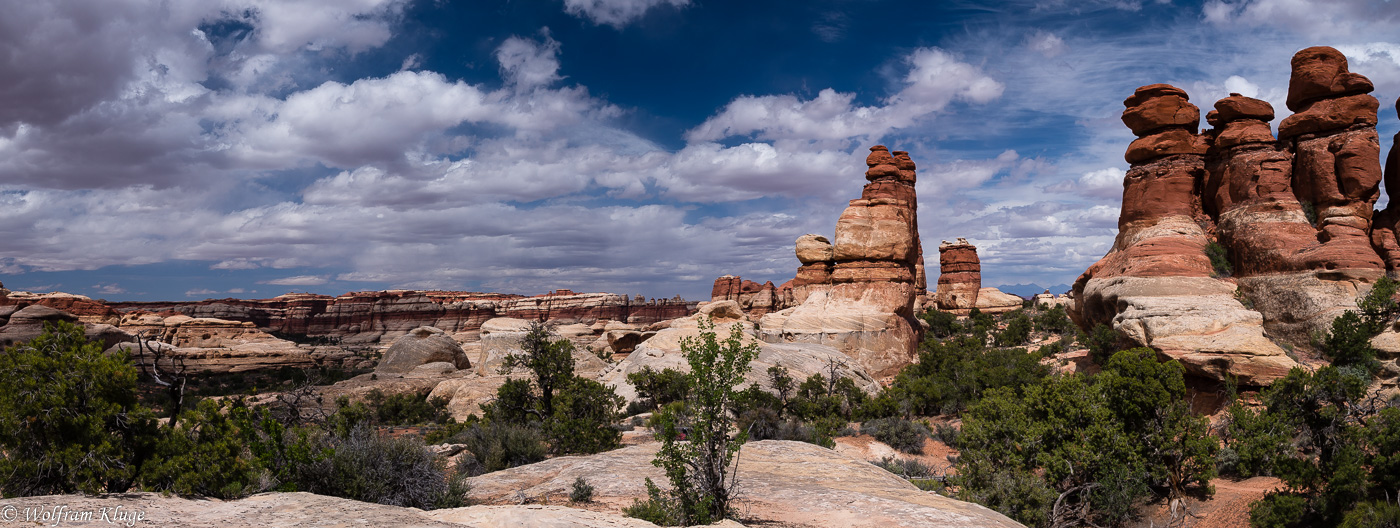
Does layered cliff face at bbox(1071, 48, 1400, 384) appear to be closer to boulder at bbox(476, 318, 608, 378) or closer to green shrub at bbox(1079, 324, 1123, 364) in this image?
green shrub at bbox(1079, 324, 1123, 364)

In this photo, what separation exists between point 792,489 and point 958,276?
70.2m

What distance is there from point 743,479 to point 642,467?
1.84 meters

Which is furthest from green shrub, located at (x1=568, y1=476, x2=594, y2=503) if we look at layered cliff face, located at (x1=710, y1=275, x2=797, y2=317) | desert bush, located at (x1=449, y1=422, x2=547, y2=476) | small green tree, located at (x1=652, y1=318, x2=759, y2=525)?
layered cliff face, located at (x1=710, y1=275, x2=797, y2=317)

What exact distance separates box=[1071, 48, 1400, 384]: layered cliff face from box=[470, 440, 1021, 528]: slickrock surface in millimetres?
13335

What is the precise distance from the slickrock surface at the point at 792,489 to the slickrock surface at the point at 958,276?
215 feet

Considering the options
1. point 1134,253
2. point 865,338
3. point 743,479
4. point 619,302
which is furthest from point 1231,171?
point 619,302

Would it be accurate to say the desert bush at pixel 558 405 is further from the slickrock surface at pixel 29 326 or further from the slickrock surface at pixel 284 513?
the slickrock surface at pixel 29 326

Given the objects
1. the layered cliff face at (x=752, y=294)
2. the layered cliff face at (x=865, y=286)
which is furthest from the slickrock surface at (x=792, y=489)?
the layered cliff face at (x=752, y=294)

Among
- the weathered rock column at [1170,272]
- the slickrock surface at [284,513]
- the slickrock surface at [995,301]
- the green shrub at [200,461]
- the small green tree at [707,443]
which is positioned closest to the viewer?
the slickrock surface at [284,513]

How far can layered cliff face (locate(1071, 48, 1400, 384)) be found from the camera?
1919cm

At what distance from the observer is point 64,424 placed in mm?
6562

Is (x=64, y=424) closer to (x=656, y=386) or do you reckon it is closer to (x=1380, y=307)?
(x=656, y=386)

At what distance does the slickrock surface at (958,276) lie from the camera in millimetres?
72812

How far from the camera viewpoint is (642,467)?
11000mm
